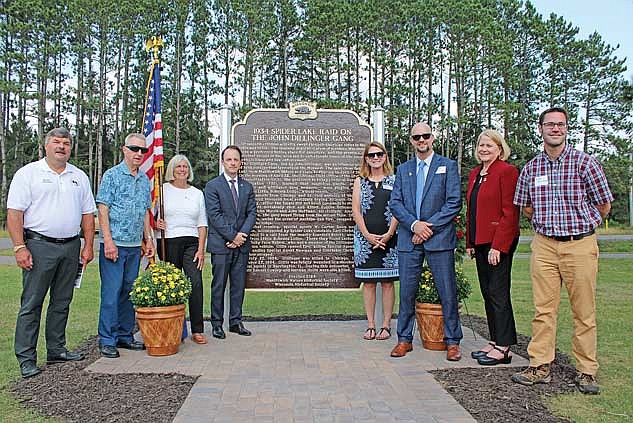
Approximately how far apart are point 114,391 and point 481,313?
5.41 meters

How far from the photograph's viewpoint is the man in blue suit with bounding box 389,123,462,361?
18.7ft

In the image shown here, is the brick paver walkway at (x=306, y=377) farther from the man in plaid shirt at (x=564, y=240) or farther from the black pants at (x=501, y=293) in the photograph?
the man in plaid shirt at (x=564, y=240)

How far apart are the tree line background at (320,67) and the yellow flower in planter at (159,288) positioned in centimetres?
2476

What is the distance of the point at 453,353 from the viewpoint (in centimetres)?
564

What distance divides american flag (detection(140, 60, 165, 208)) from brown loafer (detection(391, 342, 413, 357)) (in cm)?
283

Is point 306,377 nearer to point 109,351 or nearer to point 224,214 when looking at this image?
point 109,351

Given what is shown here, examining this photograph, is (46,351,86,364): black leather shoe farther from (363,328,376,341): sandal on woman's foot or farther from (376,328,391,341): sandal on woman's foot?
(376,328,391,341): sandal on woman's foot

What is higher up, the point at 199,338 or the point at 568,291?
the point at 568,291

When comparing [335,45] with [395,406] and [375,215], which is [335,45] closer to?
[375,215]

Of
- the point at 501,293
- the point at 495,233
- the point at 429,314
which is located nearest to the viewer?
the point at 495,233

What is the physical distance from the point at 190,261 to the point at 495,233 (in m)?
3.10

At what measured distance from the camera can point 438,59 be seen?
33.4 m

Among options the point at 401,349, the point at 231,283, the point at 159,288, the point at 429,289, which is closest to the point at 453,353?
the point at 401,349

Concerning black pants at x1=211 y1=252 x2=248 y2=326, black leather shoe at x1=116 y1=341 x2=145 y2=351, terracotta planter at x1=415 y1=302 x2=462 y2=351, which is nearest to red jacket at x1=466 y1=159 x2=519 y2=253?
terracotta planter at x1=415 y1=302 x2=462 y2=351
